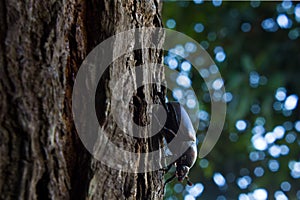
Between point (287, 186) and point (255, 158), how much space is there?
234mm

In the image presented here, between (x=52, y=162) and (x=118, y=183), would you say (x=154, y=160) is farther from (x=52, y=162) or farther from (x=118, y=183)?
(x=52, y=162)

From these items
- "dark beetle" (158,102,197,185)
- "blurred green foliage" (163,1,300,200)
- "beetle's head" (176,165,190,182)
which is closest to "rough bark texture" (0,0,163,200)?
"dark beetle" (158,102,197,185)

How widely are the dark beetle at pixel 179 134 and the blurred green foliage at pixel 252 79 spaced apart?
1417mm

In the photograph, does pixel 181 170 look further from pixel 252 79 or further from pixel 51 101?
pixel 252 79

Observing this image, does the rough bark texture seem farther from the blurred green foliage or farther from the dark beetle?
the blurred green foliage

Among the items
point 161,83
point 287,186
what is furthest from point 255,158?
point 161,83

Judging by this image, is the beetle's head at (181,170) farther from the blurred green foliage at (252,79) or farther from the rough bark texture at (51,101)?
the blurred green foliage at (252,79)

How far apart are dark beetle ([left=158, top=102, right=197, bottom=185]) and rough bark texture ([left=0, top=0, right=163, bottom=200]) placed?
0.20 metres

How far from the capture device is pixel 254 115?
299 cm

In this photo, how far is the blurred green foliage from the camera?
274cm

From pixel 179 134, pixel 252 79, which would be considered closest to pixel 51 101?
pixel 179 134

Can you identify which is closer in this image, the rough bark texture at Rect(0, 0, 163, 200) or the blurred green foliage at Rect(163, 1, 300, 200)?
the rough bark texture at Rect(0, 0, 163, 200)

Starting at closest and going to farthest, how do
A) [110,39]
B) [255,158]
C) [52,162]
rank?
1. [52,162]
2. [110,39]
3. [255,158]

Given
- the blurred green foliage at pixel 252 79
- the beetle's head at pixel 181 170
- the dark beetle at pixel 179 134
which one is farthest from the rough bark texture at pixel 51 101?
the blurred green foliage at pixel 252 79
